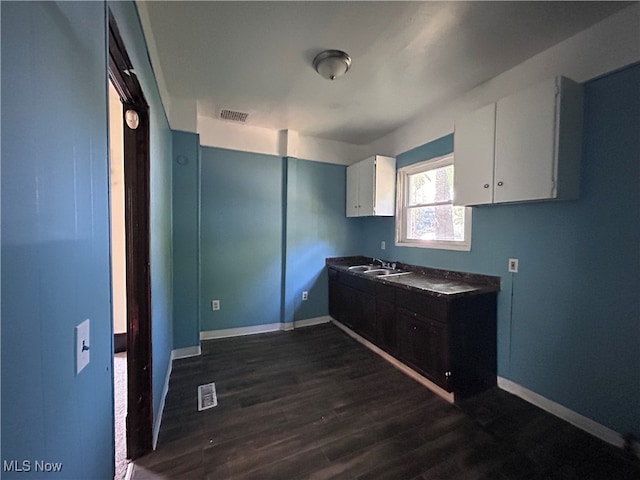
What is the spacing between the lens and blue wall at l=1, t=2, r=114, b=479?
42cm

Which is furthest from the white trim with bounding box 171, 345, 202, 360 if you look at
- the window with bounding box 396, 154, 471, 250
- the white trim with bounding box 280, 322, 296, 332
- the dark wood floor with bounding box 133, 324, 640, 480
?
the window with bounding box 396, 154, 471, 250

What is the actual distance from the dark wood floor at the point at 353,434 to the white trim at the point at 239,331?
2.26 ft

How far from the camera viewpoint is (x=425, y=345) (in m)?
2.25

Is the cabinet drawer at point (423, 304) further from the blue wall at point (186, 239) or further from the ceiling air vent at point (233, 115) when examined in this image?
the ceiling air vent at point (233, 115)

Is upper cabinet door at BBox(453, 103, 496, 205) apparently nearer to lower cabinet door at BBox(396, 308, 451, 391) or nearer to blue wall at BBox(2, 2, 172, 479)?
lower cabinet door at BBox(396, 308, 451, 391)

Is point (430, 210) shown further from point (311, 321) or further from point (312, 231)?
point (311, 321)

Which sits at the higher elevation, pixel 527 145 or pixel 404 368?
pixel 527 145

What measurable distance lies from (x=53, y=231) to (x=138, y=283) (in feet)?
3.95

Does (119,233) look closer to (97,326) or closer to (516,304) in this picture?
(97,326)

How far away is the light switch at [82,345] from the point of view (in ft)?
2.12

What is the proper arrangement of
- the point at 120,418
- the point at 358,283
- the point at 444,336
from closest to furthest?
the point at 120,418
the point at 444,336
the point at 358,283

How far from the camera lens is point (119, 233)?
9.56ft

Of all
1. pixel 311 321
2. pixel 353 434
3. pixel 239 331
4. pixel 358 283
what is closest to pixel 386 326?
pixel 358 283

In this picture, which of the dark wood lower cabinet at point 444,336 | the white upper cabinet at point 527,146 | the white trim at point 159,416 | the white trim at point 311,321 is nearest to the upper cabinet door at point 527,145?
the white upper cabinet at point 527,146
